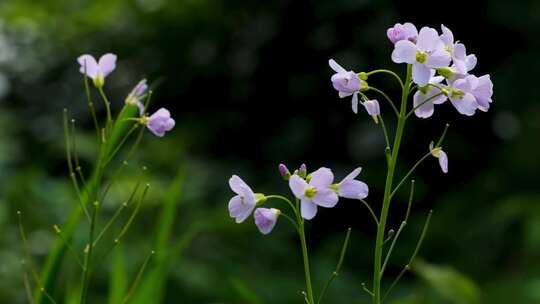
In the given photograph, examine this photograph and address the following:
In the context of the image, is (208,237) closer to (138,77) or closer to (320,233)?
(320,233)

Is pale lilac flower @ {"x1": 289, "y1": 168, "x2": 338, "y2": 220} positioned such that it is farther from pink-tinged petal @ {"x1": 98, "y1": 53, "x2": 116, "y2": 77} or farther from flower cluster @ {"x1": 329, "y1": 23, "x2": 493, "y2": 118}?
pink-tinged petal @ {"x1": 98, "y1": 53, "x2": 116, "y2": 77}

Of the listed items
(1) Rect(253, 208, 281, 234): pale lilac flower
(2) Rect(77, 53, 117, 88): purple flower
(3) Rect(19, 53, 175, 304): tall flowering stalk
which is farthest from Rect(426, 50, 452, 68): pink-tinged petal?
(2) Rect(77, 53, 117, 88): purple flower

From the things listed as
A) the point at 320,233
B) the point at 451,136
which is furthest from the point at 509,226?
the point at 320,233

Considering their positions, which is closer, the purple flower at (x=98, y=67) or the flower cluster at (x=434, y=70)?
the flower cluster at (x=434, y=70)

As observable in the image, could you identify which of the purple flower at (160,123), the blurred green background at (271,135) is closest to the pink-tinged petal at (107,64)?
the purple flower at (160,123)

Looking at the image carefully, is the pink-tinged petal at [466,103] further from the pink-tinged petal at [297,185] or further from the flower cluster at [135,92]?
the flower cluster at [135,92]
